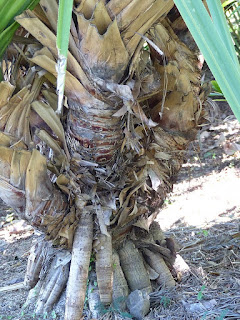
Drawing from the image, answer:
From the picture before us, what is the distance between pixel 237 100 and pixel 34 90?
1.03 meters

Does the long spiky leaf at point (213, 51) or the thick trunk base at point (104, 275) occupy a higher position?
the long spiky leaf at point (213, 51)

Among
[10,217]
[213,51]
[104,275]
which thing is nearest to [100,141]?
[104,275]

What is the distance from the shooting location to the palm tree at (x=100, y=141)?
4.07 ft

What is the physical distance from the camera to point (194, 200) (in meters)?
3.22

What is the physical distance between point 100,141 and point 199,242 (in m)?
1.09

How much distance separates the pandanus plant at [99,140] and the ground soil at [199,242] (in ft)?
0.42

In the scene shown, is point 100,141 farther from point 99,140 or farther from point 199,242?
point 199,242

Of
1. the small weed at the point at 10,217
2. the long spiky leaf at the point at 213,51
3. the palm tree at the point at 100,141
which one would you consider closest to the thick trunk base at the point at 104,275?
the palm tree at the point at 100,141

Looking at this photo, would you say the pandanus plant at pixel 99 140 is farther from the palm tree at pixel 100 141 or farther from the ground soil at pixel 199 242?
the ground soil at pixel 199 242

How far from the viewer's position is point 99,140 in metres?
1.46

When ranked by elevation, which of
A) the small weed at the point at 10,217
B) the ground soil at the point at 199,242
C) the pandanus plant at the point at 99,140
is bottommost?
the ground soil at the point at 199,242

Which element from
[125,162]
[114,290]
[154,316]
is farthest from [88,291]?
[125,162]

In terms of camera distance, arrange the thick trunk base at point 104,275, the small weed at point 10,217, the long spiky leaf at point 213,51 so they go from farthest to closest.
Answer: the small weed at point 10,217 → the thick trunk base at point 104,275 → the long spiky leaf at point 213,51

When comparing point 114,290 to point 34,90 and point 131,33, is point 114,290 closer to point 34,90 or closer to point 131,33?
point 34,90
